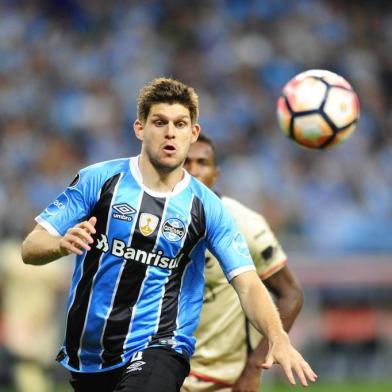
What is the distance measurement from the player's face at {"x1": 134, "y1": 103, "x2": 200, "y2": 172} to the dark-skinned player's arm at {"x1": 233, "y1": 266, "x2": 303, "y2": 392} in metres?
1.37

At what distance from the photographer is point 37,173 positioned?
1477 cm

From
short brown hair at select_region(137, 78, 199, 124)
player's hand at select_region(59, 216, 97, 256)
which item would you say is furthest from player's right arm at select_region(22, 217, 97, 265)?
short brown hair at select_region(137, 78, 199, 124)

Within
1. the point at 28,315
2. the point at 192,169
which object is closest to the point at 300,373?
the point at 192,169

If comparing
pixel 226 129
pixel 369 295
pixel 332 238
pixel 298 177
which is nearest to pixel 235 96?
pixel 226 129

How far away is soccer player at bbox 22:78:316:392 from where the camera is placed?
17.2ft

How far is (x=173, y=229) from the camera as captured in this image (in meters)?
5.33

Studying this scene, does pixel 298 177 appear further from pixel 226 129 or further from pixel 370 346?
pixel 370 346

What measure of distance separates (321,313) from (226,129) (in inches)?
142

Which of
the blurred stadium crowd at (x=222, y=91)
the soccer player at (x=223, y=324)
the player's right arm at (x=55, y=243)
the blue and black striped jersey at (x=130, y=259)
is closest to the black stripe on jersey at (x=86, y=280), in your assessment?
the blue and black striped jersey at (x=130, y=259)

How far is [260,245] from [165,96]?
1475 millimetres

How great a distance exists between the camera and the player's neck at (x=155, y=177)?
540 cm

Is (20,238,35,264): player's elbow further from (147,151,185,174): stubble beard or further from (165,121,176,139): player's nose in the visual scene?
(165,121,176,139): player's nose

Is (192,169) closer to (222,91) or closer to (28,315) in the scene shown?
(28,315)

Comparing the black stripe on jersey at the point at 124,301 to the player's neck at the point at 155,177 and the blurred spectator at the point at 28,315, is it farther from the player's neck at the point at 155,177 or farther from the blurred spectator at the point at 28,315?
the blurred spectator at the point at 28,315
